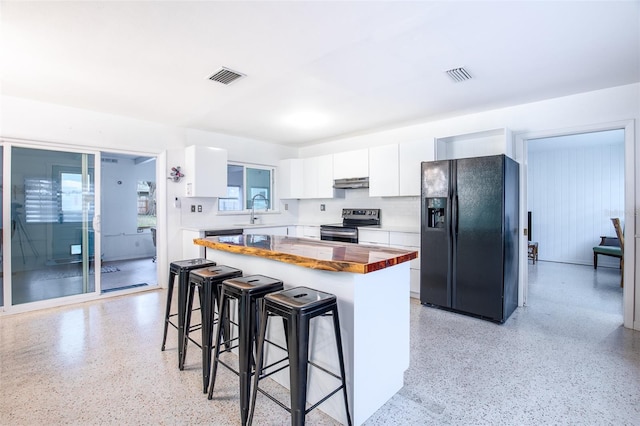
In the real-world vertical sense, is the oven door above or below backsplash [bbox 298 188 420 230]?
below

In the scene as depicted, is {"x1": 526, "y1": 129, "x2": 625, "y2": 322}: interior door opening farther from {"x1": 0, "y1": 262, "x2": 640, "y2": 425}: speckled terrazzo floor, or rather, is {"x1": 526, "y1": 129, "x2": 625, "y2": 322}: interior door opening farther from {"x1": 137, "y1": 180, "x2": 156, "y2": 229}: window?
{"x1": 137, "y1": 180, "x2": 156, "y2": 229}: window

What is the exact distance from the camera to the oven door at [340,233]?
471 cm

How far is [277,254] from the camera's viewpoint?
2.04m

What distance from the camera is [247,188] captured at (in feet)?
18.8

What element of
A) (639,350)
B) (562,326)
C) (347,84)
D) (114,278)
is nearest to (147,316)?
(114,278)

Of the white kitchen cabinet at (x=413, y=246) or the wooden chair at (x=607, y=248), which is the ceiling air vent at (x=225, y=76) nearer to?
→ the white kitchen cabinet at (x=413, y=246)

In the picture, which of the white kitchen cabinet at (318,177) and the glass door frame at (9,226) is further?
the white kitchen cabinet at (318,177)

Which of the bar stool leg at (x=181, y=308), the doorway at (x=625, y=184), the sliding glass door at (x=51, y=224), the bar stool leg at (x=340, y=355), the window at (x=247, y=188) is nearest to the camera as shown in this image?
the bar stool leg at (x=340, y=355)

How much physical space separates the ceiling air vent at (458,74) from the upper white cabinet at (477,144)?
1153 mm

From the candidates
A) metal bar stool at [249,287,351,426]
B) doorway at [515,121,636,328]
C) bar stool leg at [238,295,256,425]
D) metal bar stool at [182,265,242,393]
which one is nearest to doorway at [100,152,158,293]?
metal bar stool at [182,265,242,393]

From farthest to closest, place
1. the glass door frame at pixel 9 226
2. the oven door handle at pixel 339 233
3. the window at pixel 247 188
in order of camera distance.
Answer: the window at pixel 247 188 → the oven door handle at pixel 339 233 → the glass door frame at pixel 9 226

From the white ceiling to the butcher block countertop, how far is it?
152cm

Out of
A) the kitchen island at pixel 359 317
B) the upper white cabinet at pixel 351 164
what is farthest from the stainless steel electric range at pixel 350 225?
the kitchen island at pixel 359 317

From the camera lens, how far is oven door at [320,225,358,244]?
4.71m
